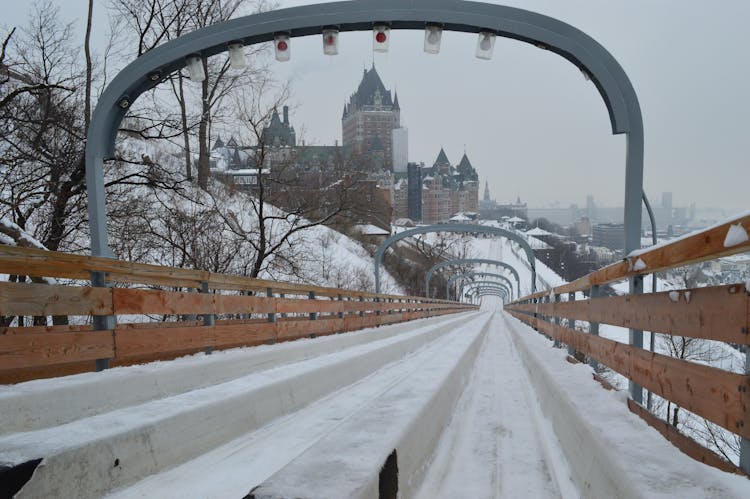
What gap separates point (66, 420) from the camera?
349cm

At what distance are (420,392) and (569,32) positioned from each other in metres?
4.73

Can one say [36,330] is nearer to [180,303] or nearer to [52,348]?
[180,303]

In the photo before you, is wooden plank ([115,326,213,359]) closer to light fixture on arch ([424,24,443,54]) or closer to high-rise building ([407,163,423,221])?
light fixture on arch ([424,24,443,54])

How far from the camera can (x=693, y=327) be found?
8.09ft

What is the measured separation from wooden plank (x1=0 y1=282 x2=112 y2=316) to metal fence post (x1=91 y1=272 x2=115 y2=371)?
0.36 feet

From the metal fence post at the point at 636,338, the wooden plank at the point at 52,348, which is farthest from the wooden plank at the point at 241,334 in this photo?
the metal fence post at the point at 636,338

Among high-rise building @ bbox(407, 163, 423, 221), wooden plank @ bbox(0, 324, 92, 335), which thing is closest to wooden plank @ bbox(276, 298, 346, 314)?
wooden plank @ bbox(0, 324, 92, 335)

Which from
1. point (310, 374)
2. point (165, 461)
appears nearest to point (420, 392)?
point (310, 374)

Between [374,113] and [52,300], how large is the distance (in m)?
169

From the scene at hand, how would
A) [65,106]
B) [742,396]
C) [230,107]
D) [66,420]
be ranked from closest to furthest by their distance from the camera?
[742,396] < [66,420] < [65,106] < [230,107]

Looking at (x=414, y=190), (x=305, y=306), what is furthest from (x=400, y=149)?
(x=305, y=306)

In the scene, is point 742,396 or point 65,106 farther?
point 65,106

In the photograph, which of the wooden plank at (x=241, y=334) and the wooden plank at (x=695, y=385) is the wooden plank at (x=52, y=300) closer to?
the wooden plank at (x=241, y=334)

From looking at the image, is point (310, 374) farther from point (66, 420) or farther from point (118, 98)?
point (118, 98)
